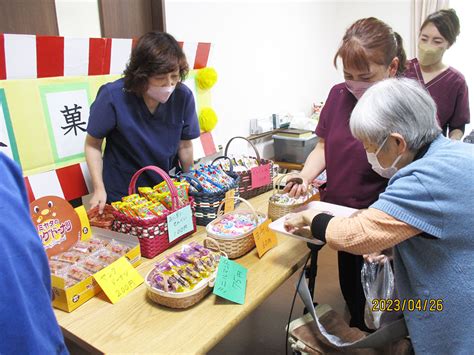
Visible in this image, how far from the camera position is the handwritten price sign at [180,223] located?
1.35 metres

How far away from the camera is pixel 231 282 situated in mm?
1128

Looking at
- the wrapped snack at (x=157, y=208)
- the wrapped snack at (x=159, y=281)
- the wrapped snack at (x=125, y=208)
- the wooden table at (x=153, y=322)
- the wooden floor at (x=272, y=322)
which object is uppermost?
the wrapped snack at (x=125, y=208)

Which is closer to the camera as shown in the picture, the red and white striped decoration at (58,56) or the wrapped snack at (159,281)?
the wrapped snack at (159,281)

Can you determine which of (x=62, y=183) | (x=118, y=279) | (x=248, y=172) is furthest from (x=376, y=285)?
(x=62, y=183)

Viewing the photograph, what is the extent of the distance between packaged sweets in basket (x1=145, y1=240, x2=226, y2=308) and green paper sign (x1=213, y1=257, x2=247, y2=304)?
25 mm

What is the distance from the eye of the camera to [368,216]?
39.5 inches

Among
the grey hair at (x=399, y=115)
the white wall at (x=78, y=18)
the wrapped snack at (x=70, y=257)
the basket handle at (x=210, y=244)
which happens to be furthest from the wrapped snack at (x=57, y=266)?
the white wall at (x=78, y=18)

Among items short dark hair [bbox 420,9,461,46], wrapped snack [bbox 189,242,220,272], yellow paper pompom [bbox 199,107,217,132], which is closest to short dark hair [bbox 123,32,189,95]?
wrapped snack [bbox 189,242,220,272]

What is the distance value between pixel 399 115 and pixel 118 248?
957 mm

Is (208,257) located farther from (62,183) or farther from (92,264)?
(62,183)

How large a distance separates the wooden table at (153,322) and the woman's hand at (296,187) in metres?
0.47

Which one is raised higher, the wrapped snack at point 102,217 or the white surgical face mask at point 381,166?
the white surgical face mask at point 381,166

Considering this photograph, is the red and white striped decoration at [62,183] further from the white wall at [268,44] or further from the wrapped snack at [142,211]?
the white wall at [268,44]

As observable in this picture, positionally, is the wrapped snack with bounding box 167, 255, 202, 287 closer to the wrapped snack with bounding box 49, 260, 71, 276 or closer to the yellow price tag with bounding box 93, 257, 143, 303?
the yellow price tag with bounding box 93, 257, 143, 303
